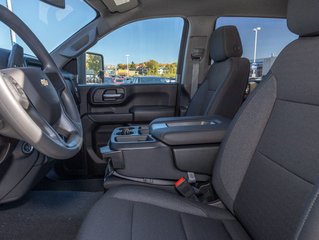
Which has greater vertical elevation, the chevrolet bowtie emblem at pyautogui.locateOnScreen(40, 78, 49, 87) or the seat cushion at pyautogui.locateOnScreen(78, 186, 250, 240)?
the chevrolet bowtie emblem at pyautogui.locateOnScreen(40, 78, 49, 87)

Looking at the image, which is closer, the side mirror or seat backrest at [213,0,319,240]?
seat backrest at [213,0,319,240]

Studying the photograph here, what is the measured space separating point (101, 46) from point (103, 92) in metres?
0.34

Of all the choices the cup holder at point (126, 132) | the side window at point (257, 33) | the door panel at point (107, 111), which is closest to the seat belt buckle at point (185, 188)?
the cup holder at point (126, 132)

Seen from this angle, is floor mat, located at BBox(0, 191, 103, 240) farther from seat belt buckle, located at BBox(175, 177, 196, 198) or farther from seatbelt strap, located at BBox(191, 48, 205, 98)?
seatbelt strap, located at BBox(191, 48, 205, 98)

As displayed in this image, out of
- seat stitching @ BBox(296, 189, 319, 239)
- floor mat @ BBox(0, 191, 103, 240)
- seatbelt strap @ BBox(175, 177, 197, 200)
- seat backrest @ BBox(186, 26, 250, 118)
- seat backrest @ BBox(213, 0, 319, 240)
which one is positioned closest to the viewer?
seat stitching @ BBox(296, 189, 319, 239)

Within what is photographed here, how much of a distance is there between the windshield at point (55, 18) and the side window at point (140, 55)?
0.78 ft

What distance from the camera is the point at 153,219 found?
3.09ft

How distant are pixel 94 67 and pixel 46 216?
1.23 metres

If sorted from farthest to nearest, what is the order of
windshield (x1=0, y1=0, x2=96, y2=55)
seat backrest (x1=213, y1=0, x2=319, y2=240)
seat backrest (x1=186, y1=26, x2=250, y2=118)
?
windshield (x1=0, y1=0, x2=96, y2=55) < seat backrest (x1=186, y1=26, x2=250, y2=118) < seat backrest (x1=213, y1=0, x2=319, y2=240)

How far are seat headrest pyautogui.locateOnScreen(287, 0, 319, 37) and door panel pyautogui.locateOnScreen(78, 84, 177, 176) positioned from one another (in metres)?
1.46

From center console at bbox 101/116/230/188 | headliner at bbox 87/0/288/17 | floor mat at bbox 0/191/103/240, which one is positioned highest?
headliner at bbox 87/0/288/17

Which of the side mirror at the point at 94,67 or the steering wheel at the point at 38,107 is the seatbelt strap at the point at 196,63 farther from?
the steering wheel at the point at 38,107

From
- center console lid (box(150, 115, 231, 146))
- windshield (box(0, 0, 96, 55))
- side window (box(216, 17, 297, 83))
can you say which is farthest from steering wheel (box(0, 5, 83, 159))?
side window (box(216, 17, 297, 83))

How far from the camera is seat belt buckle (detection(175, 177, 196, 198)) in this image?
1261 mm
